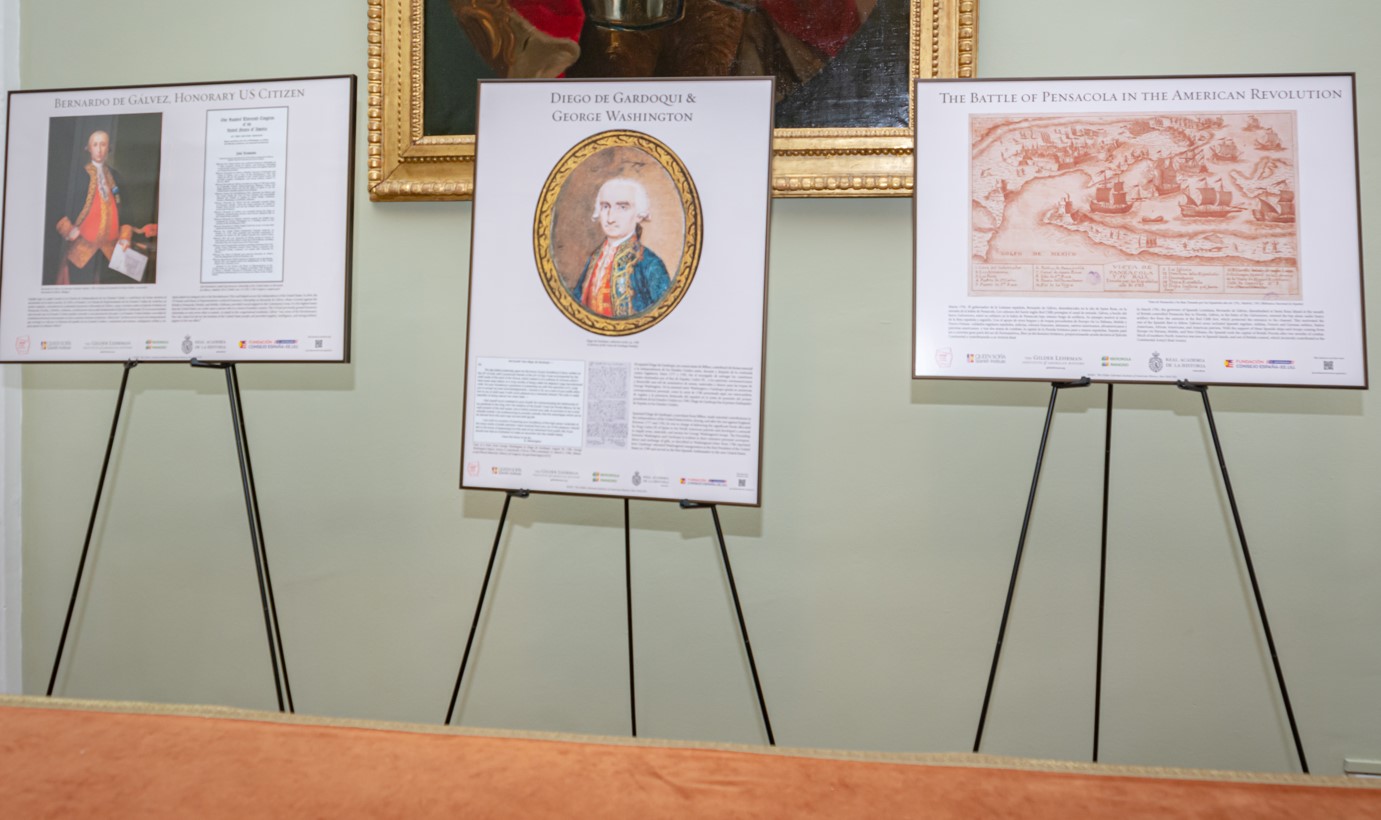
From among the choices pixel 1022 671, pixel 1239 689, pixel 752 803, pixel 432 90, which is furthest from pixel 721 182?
pixel 1239 689

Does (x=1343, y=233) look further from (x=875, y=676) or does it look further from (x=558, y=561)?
(x=558, y=561)

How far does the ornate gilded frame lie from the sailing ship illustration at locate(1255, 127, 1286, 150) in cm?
75

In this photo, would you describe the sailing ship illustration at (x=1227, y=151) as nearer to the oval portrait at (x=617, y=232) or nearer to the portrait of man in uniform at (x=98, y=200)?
the oval portrait at (x=617, y=232)

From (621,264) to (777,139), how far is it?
0.71m

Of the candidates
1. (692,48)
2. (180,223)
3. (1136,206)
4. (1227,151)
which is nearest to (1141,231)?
(1136,206)

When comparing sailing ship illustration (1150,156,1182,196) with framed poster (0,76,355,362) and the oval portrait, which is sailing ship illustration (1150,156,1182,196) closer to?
the oval portrait

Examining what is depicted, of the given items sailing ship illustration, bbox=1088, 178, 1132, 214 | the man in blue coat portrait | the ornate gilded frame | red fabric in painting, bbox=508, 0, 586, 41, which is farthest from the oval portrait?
sailing ship illustration, bbox=1088, 178, 1132, 214

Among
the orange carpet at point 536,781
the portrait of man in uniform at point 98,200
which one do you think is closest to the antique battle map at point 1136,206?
the orange carpet at point 536,781

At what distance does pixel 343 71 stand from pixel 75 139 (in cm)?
76

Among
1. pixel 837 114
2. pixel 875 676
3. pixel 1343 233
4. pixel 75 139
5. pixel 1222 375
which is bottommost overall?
pixel 875 676

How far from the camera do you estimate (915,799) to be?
4.23 ft

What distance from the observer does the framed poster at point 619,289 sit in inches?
80.4

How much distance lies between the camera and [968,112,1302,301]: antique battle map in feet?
6.53

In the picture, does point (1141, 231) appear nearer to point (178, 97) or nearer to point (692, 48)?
point (692, 48)
